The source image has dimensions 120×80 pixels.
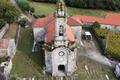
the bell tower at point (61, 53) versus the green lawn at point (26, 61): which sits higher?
the bell tower at point (61, 53)

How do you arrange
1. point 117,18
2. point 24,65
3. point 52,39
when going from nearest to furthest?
point 52,39 < point 24,65 < point 117,18

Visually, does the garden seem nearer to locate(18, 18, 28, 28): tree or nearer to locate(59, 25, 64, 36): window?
locate(59, 25, 64, 36): window

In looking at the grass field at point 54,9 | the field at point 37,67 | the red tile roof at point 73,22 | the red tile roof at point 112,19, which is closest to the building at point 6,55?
the field at point 37,67

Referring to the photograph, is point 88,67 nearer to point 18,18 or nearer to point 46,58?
point 46,58

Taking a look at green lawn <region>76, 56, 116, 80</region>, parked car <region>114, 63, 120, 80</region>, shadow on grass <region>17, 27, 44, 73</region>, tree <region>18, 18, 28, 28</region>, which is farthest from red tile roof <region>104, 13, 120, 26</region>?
tree <region>18, 18, 28, 28</region>

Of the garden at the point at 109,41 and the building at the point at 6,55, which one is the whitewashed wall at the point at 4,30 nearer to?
the building at the point at 6,55

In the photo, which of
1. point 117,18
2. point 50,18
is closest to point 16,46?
point 50,18

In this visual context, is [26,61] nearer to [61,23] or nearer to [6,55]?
[6,55]
